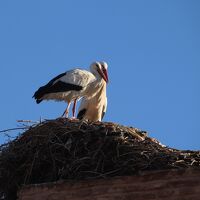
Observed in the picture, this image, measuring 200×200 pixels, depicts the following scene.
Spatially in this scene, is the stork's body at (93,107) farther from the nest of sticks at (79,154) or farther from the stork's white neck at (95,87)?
the nest of sticks at (79,154)

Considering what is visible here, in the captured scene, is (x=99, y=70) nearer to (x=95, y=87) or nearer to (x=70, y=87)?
(x=95, y=87)

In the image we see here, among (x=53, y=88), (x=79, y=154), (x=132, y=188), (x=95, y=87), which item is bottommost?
(x=132, y=188)

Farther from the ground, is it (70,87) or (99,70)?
(99,70)

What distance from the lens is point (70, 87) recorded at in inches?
429

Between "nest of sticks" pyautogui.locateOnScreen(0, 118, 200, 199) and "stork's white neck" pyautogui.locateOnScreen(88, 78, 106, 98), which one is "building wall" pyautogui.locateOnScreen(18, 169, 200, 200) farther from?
"stork's white neck" pyautogui.locateOnScreen(88, 78, 106, 98)

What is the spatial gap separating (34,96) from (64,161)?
2.75 metres

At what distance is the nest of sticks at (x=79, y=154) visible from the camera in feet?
25.2

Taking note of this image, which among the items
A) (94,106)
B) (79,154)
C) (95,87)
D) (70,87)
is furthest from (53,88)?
(79,154)

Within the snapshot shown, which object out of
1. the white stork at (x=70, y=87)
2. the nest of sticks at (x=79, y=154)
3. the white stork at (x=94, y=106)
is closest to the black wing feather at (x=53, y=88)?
the white stork at (x=70, y=87)

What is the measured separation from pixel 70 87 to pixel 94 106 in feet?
2.99

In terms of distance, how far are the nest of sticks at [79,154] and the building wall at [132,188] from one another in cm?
15

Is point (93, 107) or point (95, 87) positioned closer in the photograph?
point (95, 87)

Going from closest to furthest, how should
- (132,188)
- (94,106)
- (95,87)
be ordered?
(132,188), (95,87), (94,106)

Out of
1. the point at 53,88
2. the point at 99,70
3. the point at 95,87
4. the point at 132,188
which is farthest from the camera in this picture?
the point at 99,70
